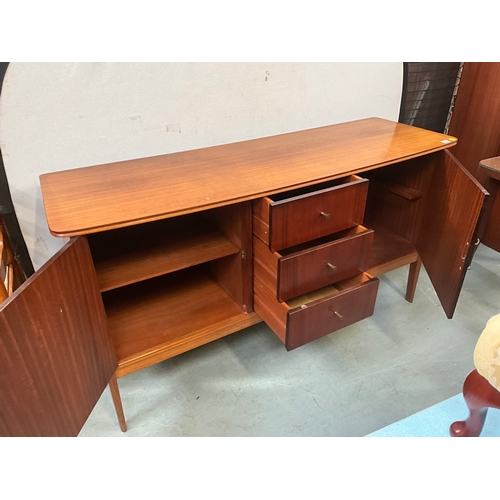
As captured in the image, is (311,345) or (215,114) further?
(311,345)

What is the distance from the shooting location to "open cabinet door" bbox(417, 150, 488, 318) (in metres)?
1.20

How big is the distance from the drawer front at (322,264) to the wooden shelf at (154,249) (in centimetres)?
18

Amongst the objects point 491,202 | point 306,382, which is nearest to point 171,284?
point 306,382

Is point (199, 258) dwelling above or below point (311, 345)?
above

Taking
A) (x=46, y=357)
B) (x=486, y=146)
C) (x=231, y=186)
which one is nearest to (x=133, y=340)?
(x=46, y=357)

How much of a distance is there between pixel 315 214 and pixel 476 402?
1.89 feet

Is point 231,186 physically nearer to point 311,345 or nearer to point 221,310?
point 221,310

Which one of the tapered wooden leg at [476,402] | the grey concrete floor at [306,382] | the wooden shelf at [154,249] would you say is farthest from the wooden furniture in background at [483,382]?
the wooden shelf at [154,249]

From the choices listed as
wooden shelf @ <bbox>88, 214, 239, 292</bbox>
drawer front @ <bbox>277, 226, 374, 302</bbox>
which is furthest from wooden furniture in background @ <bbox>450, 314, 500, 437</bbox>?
wooden shelf @ <bbox>88, 214, 239, 292</bbox>

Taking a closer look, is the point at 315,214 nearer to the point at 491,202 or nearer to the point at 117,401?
the point at 117,401

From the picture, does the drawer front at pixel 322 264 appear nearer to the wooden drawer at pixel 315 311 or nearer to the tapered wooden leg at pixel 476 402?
the wooden drawer at pixel 315 311

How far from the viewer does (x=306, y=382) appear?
129cm
